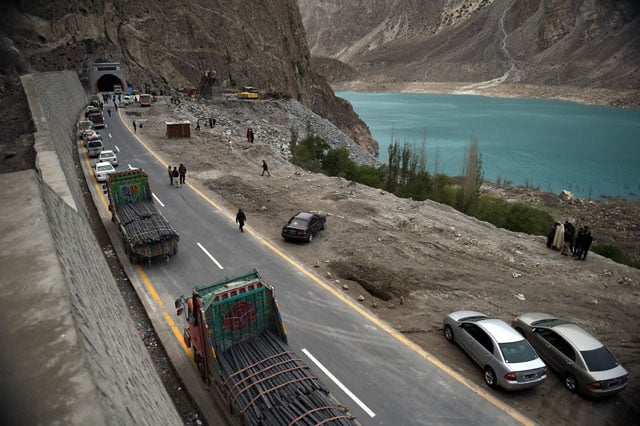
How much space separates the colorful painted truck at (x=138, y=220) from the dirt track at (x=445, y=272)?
4.85 m

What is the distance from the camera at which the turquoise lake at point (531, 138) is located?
61938 millimetres

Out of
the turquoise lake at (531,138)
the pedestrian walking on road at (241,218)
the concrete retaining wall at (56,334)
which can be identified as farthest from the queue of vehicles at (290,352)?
the turquoise lake at (531,138)

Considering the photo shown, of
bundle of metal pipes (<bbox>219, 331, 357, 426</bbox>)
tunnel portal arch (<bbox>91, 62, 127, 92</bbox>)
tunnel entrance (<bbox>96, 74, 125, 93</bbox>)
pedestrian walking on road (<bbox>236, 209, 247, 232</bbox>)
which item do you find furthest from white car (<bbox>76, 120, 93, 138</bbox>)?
bundle of metal pipes (<bbox>219, 331, 357, 426</bbox>)

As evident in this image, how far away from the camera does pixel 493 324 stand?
38.1 feet

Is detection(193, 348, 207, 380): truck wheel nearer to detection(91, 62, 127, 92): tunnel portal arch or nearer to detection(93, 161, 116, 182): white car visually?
detection(93, 161, 116, 182): white car

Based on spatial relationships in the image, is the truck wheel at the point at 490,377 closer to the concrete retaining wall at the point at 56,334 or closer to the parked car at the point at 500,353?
the parked car at the point at 500,353

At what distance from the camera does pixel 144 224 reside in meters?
16.0

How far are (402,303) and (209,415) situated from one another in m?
7.59

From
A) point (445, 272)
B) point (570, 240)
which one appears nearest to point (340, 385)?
point (445, 272)

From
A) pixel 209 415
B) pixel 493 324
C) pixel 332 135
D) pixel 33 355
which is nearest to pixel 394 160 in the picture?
pixel 332 135

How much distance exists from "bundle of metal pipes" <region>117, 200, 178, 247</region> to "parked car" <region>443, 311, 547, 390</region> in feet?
32.9

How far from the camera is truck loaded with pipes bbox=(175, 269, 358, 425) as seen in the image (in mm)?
7863

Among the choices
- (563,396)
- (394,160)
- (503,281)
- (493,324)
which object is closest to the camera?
(563,396)

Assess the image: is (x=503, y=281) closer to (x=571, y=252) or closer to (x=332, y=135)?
(x=571, y=252)
